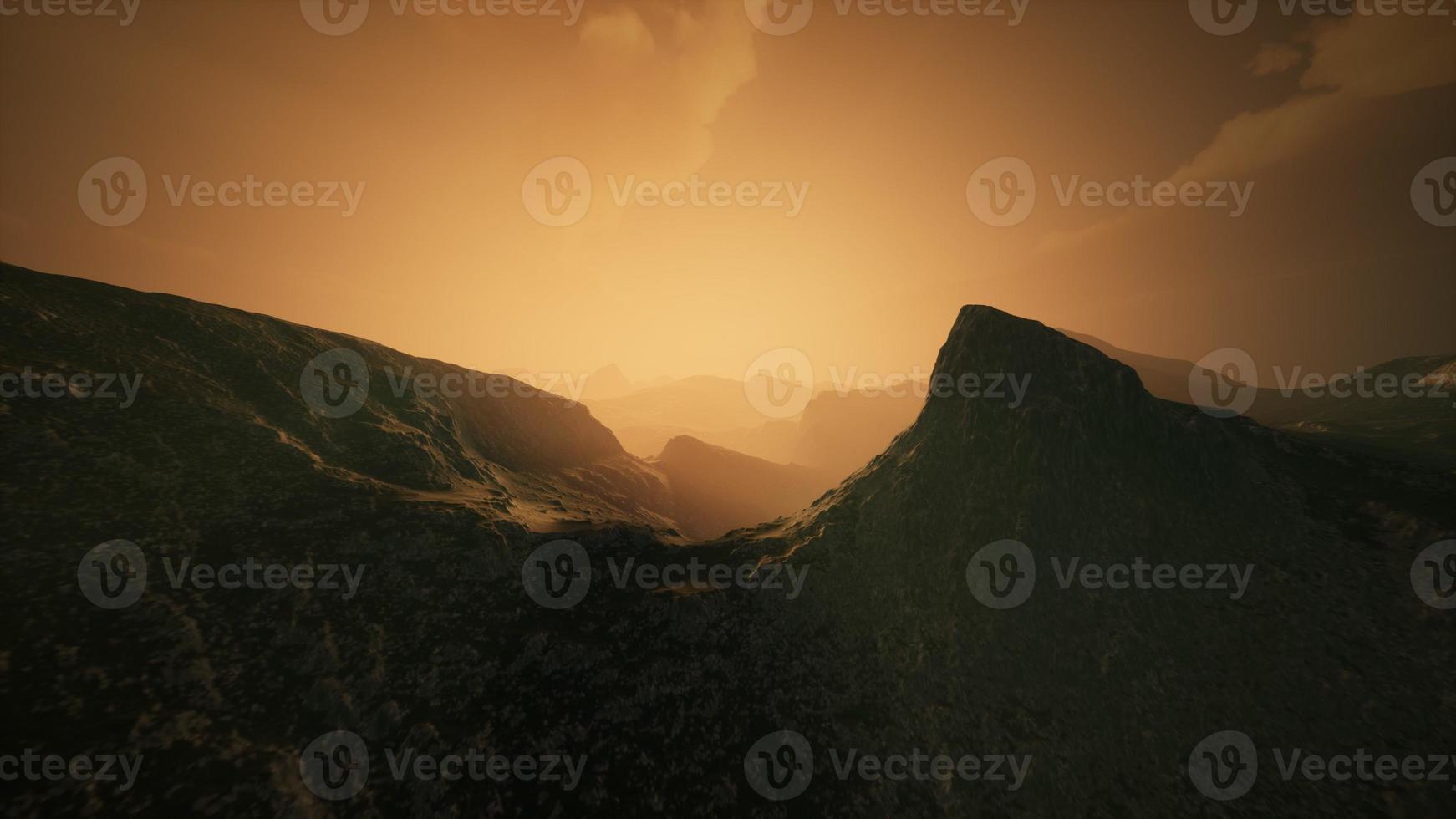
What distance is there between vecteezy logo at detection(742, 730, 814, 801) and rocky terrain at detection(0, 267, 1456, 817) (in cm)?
35

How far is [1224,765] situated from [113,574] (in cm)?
4454

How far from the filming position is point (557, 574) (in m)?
24.9

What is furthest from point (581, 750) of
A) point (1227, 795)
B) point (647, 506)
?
point (647, 506)

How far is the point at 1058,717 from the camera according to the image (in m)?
19.0

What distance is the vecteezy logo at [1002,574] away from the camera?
2330cm

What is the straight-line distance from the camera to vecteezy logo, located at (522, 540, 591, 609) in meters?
23.5

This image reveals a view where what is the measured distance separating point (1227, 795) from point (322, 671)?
117ft

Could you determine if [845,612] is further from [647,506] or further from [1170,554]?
[647,506]
